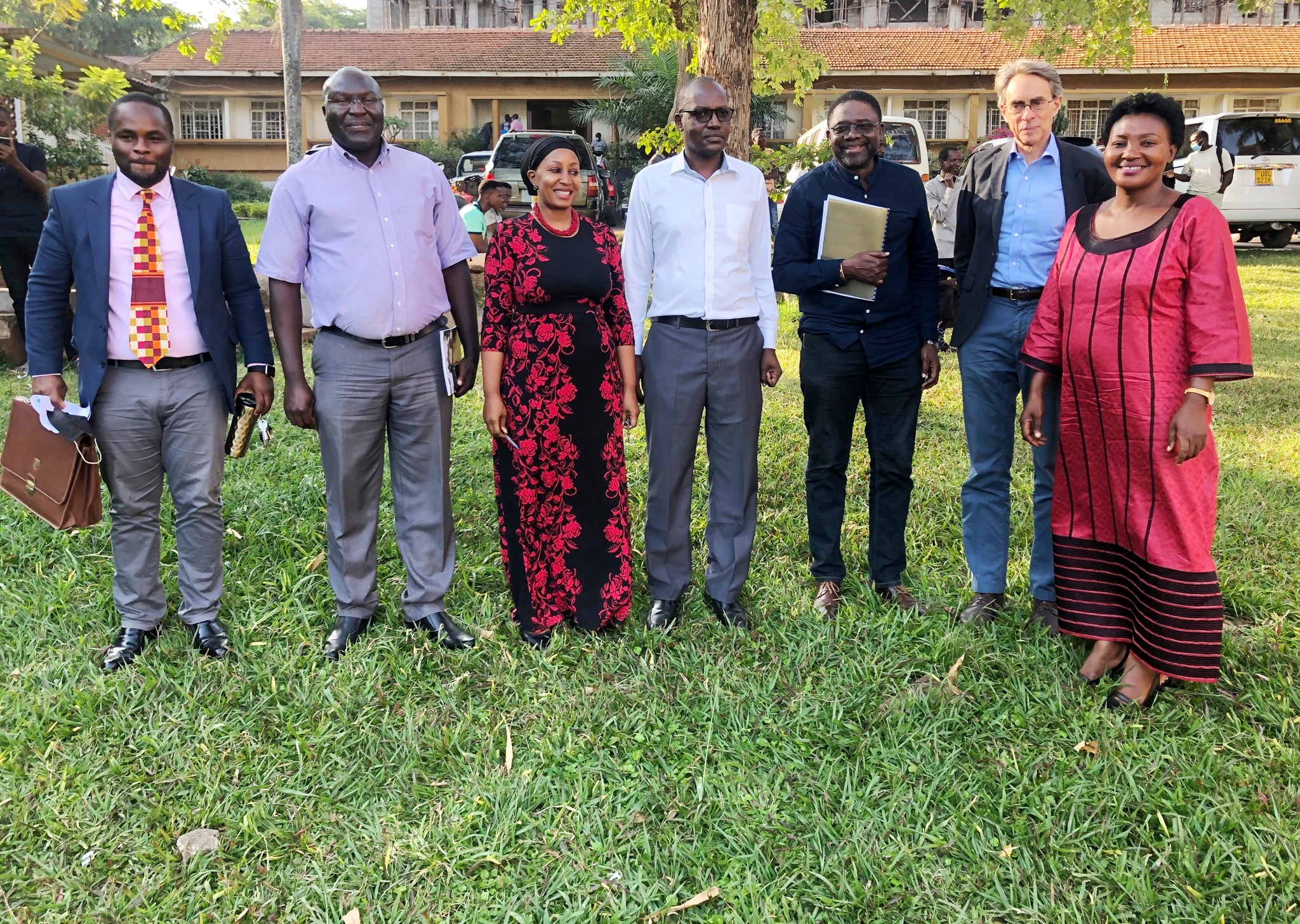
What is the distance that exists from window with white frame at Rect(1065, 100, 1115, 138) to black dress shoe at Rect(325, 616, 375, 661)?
2586 cm

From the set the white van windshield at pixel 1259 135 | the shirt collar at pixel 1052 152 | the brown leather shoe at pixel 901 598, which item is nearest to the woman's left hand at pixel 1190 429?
the shirt collar at pixel 1052 152

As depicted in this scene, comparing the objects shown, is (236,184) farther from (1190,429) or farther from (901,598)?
(1190,429)

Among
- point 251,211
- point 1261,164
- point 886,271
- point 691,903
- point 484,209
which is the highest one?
point 1261,164

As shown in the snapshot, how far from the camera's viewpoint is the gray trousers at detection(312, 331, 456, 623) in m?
3.76

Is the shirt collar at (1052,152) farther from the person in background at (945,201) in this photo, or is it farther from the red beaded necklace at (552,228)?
the person in background at (945,201)

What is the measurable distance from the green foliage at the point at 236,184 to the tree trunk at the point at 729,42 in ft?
66.4

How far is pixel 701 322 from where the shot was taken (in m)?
3.95

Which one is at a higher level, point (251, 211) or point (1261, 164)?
point (1261, 164)

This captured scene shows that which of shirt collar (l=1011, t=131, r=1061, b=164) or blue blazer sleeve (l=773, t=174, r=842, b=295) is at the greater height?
shirt collar (l=1011, t=131, r=1061, b=164)

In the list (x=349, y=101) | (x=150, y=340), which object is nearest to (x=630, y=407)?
(x=349, y=101)

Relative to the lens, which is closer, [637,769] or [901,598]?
[637,769]

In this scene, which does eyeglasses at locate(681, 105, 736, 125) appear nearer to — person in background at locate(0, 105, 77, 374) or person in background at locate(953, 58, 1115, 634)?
person in background at locate(953, 58, 1115, 634)

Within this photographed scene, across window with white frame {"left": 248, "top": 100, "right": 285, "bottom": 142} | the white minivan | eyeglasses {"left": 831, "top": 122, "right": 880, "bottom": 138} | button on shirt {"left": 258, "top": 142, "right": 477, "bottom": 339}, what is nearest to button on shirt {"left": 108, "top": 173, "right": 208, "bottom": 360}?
button on shirt {"left": 258, "top": 142, "right": 477, "bottom": 339}

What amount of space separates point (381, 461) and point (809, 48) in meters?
23.2
